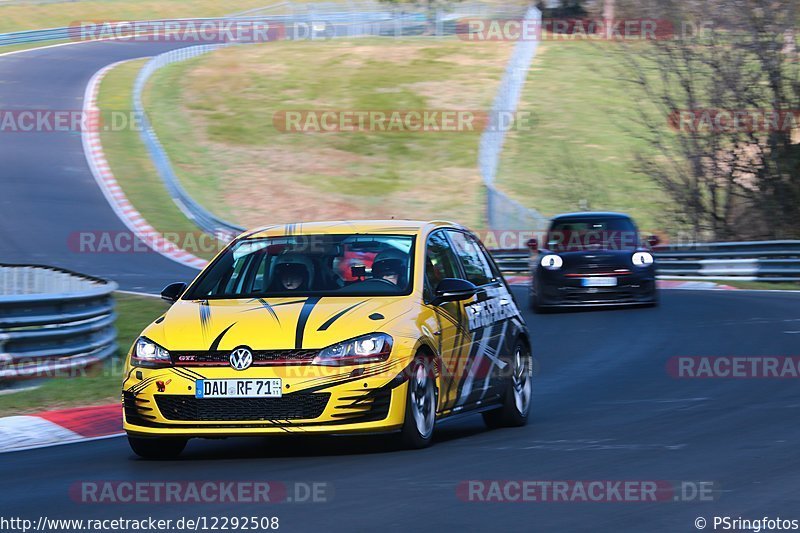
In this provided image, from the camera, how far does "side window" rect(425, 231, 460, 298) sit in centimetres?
921

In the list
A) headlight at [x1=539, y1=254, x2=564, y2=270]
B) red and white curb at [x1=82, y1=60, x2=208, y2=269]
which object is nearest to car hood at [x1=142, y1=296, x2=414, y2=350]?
headlight at [x1=539, y1=254, x2=564, y2=270]

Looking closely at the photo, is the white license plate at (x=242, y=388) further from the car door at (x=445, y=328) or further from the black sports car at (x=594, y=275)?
the black sports car at (x=594, y=275)

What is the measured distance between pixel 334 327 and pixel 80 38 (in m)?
63.9

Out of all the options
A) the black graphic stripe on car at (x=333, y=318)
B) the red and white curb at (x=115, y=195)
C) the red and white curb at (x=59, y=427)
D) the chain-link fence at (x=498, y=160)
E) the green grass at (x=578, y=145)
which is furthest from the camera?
the green grass at (x=578, y=145)

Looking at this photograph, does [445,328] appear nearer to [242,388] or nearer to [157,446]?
[242,388]

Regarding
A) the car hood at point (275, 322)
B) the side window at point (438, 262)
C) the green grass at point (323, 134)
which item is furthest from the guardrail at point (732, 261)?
the car hood at point (275, 322)

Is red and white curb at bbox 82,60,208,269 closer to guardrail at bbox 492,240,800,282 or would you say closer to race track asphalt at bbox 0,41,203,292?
race track asphalt at bbox 0,41,203,292

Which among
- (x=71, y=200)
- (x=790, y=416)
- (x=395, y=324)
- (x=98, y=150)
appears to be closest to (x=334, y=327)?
(x=395, y=324)

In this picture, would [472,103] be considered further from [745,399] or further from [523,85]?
[745,399]

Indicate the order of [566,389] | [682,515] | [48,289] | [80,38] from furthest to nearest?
[80,38] → [48,289] → [566,389] → [682,515]

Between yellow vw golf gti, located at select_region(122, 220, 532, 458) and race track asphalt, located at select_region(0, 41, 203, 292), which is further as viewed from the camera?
race track asphalt, located at select_region(0, 41, 203, 292)

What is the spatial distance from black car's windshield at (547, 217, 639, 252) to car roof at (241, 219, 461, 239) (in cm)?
1159

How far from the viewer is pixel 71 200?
35031 mm

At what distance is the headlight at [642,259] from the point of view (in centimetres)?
2059
